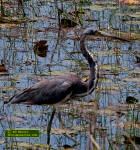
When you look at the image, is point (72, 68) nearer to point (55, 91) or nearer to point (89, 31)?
point (89, 31)

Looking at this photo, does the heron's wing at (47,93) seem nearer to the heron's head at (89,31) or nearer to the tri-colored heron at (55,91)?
the tri-colored heron at (55,91)

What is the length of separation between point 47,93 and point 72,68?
1.49 meters

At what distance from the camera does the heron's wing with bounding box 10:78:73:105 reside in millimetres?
6266

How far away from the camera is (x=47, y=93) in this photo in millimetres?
6312

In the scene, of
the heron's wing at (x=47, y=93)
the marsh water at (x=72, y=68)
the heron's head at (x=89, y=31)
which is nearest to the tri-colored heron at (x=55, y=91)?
the heron's wing at (x=47, y=93)

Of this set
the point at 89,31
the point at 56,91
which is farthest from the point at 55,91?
the point at 89,31

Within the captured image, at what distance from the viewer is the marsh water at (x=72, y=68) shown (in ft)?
19.3

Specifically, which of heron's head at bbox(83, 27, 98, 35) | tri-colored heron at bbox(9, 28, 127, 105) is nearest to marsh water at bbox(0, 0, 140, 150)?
tri-colored heron at bbox(9, 28, 127, 105)

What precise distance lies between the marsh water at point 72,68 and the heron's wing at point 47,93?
0.15 metres

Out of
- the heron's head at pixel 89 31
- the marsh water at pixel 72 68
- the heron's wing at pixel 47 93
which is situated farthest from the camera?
the heron's head at pixel 89 31

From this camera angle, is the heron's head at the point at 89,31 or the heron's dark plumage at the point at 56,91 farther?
the heron's head at the point at 89,31

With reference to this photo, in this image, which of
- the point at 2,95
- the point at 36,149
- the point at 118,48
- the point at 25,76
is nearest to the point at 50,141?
the point at 36,149

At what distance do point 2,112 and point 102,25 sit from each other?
149 inches

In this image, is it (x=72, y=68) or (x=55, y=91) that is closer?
(x=55, y=91)
